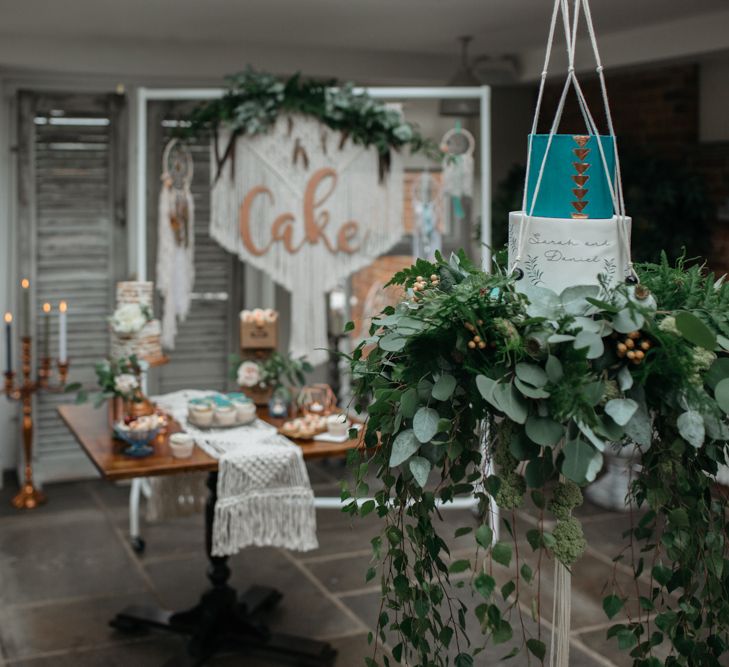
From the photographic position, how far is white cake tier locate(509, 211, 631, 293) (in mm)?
1656

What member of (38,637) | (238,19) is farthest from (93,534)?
(238,19)

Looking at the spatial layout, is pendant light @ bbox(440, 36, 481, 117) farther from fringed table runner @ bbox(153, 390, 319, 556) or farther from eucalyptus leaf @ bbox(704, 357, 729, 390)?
eucalyptus leaf @ bbox(704, 357, 729, 390)

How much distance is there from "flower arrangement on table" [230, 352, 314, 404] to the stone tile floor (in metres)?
0.72

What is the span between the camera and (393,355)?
1.59m

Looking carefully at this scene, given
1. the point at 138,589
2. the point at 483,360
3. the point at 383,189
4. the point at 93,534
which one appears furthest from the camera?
the point at 93,534

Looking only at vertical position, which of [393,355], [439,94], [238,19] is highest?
[238,19]

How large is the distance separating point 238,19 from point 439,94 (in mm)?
1009

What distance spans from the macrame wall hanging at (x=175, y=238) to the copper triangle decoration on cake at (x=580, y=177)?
289 cm

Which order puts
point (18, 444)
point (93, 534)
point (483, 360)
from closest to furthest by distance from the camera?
point (483, 360), point (93, 534), point (18, 444)

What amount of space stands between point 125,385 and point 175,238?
1.03 metres

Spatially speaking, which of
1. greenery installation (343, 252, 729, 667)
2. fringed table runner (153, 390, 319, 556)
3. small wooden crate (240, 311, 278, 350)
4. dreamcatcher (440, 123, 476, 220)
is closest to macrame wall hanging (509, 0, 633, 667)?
greenery installation (343, 252, 729, 667)

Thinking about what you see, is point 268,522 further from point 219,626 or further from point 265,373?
point 265,373

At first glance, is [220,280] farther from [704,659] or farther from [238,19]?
[704,659]

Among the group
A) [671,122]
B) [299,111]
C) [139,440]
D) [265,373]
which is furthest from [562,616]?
[671,122]
